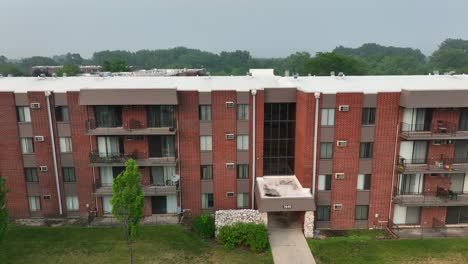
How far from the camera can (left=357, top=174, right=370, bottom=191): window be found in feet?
102

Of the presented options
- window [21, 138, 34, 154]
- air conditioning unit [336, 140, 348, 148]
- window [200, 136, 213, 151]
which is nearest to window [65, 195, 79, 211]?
window [21, 138, 34, 154]

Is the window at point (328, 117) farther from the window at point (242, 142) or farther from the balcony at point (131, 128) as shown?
the balcony at point (131, 128)

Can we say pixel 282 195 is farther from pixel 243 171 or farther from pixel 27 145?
pixel 27 145

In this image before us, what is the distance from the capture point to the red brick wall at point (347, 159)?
29.3m

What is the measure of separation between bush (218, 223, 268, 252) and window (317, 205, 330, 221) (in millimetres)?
6361

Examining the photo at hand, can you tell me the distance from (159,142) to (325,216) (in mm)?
16824

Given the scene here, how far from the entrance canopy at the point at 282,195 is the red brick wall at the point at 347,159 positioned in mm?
3282

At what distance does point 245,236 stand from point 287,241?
12.4ft

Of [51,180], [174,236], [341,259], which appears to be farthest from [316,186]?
[51,180]

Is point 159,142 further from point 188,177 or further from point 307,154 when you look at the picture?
point 307,154

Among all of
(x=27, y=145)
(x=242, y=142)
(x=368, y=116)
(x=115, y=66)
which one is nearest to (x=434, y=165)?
(x=368, y=116)

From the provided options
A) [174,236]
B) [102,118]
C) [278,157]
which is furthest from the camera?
[278,157]

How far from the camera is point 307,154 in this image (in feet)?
99.1

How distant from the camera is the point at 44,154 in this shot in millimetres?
32031
